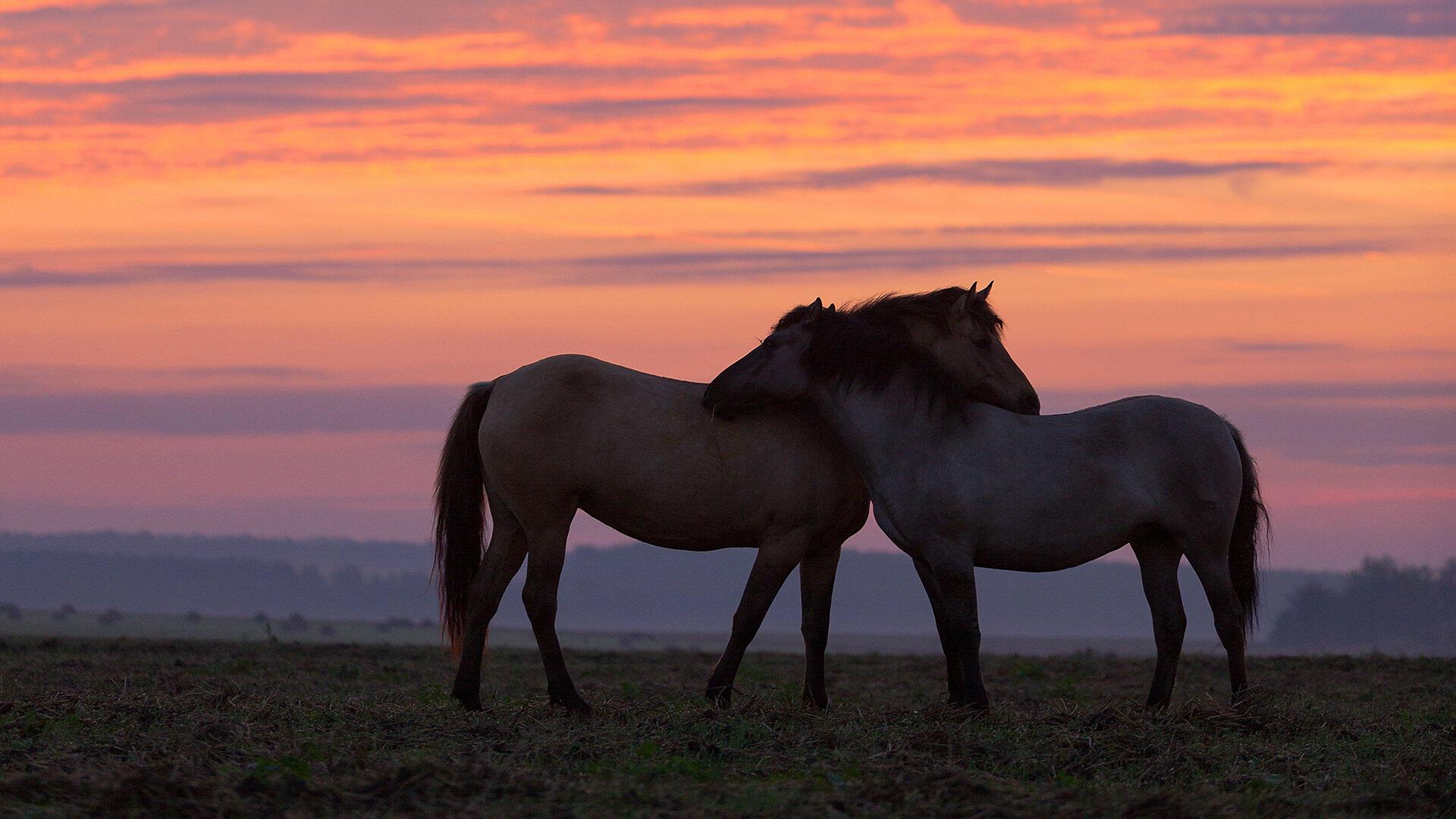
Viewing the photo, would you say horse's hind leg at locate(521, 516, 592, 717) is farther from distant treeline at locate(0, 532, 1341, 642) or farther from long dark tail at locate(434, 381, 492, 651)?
distant treeline at locate(0, 532, 1341, 642)

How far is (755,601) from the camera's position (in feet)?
32.6

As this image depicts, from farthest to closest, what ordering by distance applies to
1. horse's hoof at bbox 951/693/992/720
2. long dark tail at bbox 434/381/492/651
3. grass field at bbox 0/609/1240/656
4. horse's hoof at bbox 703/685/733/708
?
grass field at bbox 0/609/1240/656, long dark tail at bbox 434/381/492/651, horse's hoof at bbox 703/685/733/708, horse's hoof at bbox 951/693/992/720

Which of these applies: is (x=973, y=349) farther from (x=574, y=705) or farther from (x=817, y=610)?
(x=574, y=705)

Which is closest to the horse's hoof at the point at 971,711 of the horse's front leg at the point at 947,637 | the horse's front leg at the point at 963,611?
the horse's front leg at the point at 963,611

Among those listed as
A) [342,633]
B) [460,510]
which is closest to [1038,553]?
[460,510]

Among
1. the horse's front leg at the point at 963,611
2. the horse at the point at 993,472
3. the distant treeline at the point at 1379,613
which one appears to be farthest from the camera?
the distant treeline at the point at 1379,613

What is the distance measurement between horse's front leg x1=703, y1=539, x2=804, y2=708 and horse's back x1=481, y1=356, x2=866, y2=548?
0.16 meters

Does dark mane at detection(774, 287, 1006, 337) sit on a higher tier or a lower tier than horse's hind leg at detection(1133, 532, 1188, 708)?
higher

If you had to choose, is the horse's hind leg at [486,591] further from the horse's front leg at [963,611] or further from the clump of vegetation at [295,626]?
the clump of vegetation at [295,626]

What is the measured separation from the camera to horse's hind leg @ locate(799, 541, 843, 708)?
10.5 m

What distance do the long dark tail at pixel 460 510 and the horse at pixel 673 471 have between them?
354 mm

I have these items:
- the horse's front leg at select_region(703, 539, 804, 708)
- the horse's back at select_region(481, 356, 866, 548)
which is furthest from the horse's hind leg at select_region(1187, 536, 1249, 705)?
the horse's front leg at select_region(703, 539, 804, 708)

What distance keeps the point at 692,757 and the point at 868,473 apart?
2716 mm

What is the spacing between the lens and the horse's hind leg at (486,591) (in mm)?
10203
